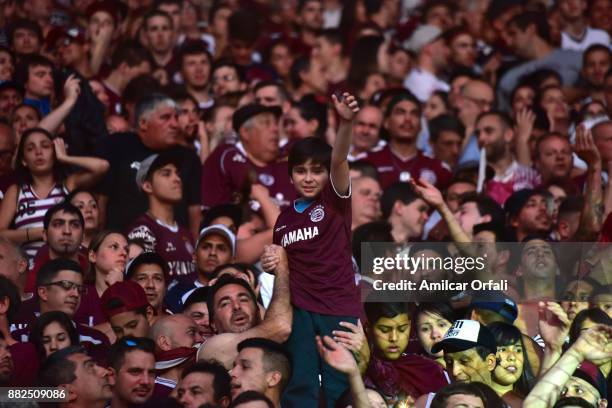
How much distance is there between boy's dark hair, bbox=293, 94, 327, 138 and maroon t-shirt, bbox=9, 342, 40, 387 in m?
4.87

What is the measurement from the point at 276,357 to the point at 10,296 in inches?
80.3

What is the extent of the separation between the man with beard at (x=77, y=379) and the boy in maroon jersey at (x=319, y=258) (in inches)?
42.8

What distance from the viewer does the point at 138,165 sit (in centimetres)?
1295

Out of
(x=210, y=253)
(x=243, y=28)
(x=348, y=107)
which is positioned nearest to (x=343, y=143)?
(x=348, y=107)

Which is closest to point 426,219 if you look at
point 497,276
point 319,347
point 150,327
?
point 497,276

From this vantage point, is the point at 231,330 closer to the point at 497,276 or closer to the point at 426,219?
the point at 497,276

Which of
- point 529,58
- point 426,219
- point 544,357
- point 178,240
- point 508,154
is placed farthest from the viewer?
point 529,58

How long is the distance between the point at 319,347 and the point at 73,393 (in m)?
1.51

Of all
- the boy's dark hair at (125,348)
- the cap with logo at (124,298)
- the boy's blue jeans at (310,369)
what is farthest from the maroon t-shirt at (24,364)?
the boy's blue jeans at (310,369)

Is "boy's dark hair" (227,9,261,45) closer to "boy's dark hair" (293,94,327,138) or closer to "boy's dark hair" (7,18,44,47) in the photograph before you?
"boy's dark hair" (293,94,327,138)

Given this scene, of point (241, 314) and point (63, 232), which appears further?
point (63, 232)

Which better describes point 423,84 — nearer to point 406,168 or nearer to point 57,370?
point 406,168

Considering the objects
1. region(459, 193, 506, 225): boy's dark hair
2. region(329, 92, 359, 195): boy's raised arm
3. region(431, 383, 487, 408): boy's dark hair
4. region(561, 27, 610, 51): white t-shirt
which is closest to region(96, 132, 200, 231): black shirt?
region(459, 193, 506, 225): boy's dark hair

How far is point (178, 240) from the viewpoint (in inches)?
486
